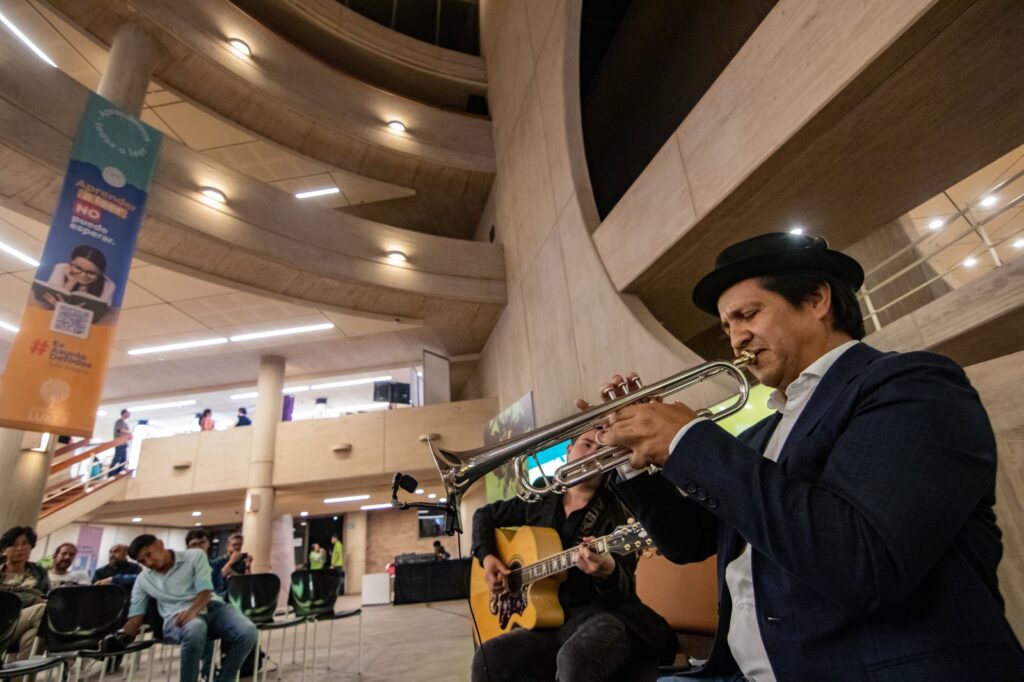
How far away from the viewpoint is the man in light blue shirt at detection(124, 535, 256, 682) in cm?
359

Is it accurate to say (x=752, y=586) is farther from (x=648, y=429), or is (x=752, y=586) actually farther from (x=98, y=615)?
(x=98, y=615)

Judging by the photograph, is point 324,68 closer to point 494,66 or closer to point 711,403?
point 494,66

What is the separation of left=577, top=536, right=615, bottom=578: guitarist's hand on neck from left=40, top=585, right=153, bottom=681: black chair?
3189 mm

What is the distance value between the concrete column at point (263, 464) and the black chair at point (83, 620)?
249 inches

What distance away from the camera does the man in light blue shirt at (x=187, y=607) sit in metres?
3.59

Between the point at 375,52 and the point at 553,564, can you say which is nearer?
the point at 553,564

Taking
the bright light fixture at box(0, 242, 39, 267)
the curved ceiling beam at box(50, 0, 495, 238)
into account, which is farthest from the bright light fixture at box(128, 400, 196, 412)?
the curved ceiling beam at box(50, 0, 495, 238)

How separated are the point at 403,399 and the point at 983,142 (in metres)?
10.5

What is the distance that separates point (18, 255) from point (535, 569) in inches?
351

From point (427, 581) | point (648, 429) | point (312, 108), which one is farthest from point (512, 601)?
point (427, 581)

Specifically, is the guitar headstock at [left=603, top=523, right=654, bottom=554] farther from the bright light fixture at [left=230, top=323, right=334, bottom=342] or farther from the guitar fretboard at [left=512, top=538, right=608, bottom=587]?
Result: the bright light fixture at [left=230, top=323, right=334, bottom=342]

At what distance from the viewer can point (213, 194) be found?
647cm

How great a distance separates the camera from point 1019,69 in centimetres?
288

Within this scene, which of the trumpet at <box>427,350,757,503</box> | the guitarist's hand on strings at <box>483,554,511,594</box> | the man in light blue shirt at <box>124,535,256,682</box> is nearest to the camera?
the trumpet at <box>427,350,757,503</box>
